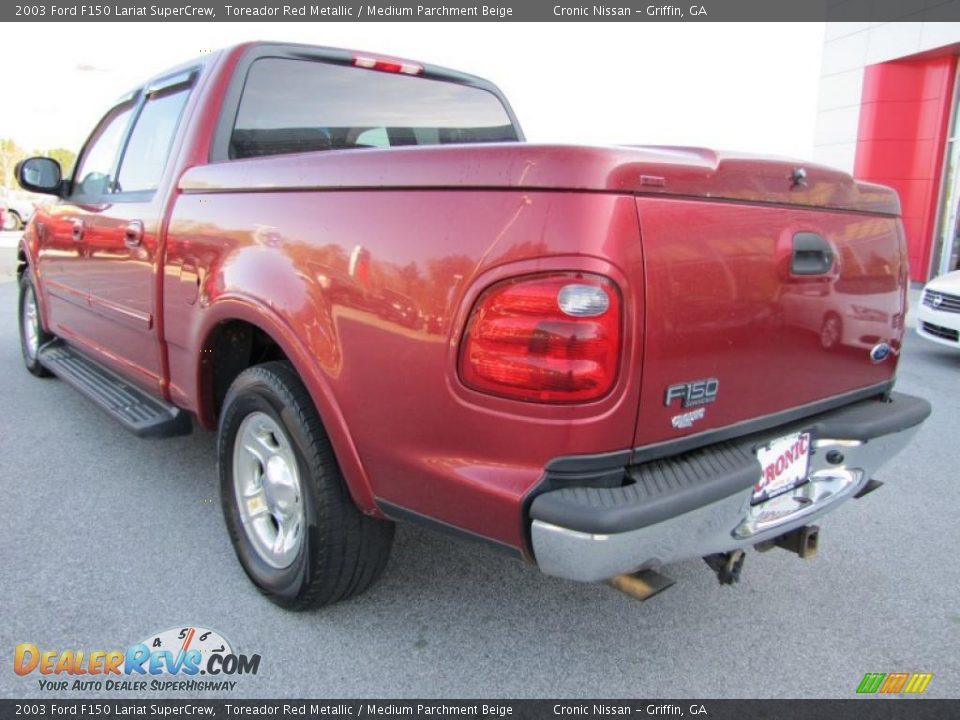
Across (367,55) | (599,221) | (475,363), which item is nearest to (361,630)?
(475,363)

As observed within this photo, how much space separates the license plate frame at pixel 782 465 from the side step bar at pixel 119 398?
231cm

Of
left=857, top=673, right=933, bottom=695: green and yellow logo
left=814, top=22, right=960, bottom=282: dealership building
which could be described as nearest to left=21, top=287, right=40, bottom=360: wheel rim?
left=857, top=673, right=933, bottom=695: green and yellow logo

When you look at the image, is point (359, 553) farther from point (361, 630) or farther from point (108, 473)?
point (108, 473)

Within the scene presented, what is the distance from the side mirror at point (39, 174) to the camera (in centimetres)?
426

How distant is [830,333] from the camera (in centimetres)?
227

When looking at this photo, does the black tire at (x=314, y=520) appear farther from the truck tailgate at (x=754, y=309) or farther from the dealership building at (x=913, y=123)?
the dealership building at (x=913, y=123)

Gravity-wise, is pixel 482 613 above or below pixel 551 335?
below

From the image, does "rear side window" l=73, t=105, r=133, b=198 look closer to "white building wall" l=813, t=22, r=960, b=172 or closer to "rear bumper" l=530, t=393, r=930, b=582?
"rear bumper" l=530, t=393, r=930, b=582

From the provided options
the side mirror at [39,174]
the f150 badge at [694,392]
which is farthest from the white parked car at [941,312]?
the side mirror at [39,174]

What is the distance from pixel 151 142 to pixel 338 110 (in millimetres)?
981

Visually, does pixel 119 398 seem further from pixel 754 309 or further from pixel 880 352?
pixel 880 352

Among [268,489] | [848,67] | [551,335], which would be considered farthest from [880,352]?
[848,67]

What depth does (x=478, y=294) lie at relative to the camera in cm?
172

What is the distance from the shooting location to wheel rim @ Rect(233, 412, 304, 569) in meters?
2.43
